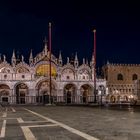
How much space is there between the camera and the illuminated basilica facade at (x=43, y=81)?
8169cm

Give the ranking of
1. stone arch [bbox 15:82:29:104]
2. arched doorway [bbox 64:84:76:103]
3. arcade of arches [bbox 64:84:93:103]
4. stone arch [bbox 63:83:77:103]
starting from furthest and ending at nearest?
arched doorway [bbox 64:84:76:103] < stone arch [bbox 63:83:77:103] < arcade of arches [bbox 64:84:93:103] < stone arch [bbox 15:82:29:104]

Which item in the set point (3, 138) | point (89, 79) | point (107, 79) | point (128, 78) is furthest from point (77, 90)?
point (3, 138)

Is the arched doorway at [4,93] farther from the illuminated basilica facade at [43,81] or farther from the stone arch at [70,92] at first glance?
the stone arch at [70,92]

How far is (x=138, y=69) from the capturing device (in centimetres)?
9119

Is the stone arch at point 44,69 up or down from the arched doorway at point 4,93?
up

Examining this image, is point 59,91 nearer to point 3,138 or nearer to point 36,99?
point 36,99

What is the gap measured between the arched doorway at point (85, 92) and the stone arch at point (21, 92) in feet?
48.8

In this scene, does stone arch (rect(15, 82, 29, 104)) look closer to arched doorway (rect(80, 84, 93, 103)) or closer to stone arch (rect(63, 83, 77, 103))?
stone arch (rect(63, 83, 77, 103))

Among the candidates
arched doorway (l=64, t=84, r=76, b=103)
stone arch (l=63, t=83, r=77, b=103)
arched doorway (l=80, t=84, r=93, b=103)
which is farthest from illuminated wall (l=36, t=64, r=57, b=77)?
arched doorway (l=80, t=84, r=93, b=103)

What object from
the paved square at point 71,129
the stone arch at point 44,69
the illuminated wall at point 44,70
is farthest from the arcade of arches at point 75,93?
the paved square at point 71,129

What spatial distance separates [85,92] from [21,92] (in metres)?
17.3

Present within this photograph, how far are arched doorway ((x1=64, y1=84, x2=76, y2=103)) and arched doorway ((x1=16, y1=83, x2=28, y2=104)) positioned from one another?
10626 millimetres

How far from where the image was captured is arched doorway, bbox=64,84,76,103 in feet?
281

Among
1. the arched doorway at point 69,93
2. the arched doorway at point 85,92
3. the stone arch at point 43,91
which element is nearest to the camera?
the stone arch at point 43,91
